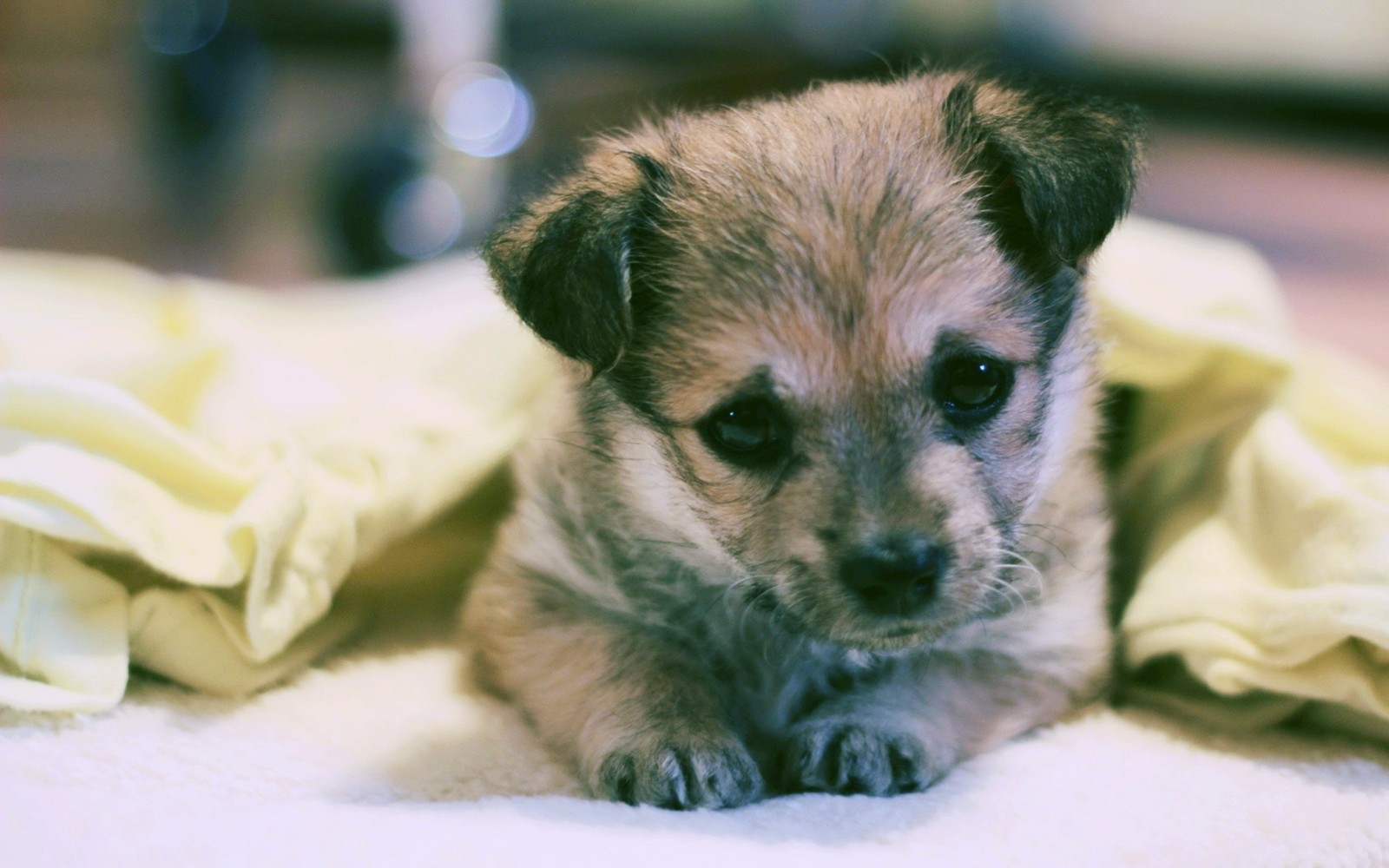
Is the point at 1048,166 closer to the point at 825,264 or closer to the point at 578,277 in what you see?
the point at 825,264

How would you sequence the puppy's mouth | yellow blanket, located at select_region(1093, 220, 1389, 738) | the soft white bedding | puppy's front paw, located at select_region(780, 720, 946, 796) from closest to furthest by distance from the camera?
the soft white bedding < the puppy's mouth < puppy's front paw, located at select_region(780, 720, 946, 796) < yellow blanket, located at select_region(1093, 220, 1389, 738)

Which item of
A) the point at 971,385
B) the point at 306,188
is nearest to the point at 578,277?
the point at 971,385

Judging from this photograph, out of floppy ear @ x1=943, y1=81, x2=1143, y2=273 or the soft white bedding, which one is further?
floppy ear @ x1=943, y1=81, x2=1143, y2=273

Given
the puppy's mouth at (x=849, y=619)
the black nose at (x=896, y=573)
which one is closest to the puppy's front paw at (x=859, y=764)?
the puppy's mouth at (x=849, y=619)

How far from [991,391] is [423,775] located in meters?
0.99

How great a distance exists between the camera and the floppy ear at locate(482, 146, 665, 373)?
1632 millimetres

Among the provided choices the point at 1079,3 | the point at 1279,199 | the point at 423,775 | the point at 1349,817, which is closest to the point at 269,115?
the point at 1079,3

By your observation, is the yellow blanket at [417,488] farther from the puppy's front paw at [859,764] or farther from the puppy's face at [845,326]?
the puppy's front paw at [859,764]

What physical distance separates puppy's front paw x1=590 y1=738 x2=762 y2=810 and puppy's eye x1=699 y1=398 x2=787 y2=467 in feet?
1.31

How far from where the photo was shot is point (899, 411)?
1.60 metres

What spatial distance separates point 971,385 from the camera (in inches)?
66.4

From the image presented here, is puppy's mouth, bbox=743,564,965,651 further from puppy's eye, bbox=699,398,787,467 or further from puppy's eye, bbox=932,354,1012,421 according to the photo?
puppy's eye, bbox=932,354,1012,421

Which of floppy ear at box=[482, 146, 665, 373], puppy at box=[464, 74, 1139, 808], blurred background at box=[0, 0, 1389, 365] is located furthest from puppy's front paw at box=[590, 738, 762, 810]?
blurred background at box=[0, 0, 1389, 365]

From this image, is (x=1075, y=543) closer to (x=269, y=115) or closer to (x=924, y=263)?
(x=924, y=263)
